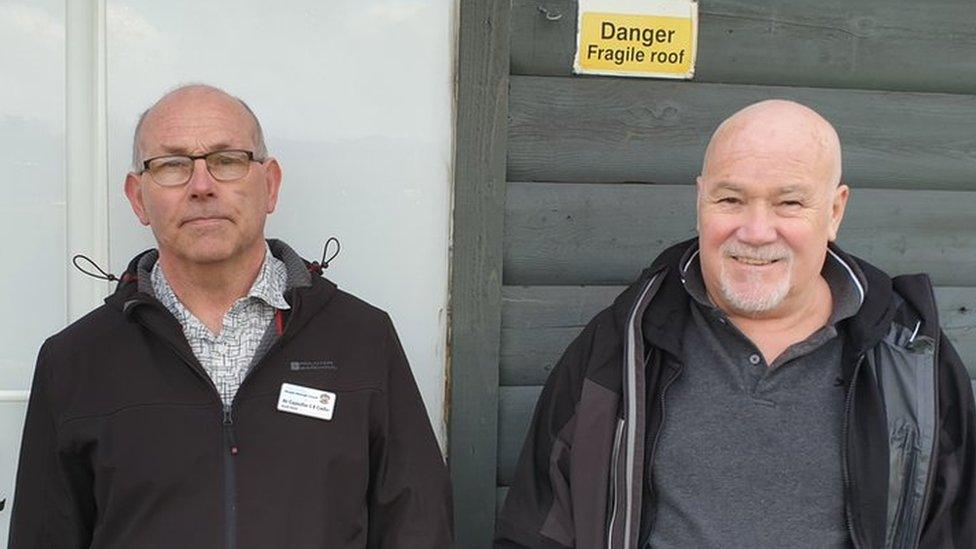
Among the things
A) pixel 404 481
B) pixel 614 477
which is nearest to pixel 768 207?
pixel 614 477

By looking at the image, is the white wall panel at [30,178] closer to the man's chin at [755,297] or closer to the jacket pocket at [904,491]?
the man's chin at [755,297]

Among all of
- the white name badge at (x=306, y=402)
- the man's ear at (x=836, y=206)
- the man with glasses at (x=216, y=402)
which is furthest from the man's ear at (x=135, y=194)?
the man's ear at (x=836, y=206)

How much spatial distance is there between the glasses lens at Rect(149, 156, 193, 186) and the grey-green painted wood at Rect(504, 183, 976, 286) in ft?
2.54

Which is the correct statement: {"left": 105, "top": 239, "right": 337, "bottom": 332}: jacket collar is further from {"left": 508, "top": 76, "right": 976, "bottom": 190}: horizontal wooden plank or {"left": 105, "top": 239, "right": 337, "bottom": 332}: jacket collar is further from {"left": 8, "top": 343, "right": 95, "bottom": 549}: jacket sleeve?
{"left": 508, "top": 76, "right": 976, "bottom": 190}: horizontal wooden plank

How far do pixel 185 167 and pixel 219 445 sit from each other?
51 centimetres

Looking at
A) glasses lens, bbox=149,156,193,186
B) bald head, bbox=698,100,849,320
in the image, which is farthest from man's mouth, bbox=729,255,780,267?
glasses lens, bbox=149,156,193,186

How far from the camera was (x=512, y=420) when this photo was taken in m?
2.19

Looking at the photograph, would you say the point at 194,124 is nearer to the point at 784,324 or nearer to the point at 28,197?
the point at 28,197

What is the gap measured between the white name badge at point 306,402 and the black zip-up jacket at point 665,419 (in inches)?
16.4

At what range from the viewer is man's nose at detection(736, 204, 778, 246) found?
162cm

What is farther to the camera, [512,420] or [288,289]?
[512,420]

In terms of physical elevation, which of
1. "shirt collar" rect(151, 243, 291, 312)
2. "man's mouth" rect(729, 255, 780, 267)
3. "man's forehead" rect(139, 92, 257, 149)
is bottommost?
"shirt collar" rect(151, 243, 291, 312)

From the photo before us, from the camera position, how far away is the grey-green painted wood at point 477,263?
2064 mm

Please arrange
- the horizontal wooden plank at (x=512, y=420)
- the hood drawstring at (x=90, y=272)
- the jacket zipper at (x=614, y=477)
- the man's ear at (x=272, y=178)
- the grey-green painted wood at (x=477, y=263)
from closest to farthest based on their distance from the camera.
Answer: the jacket zipper at (x=614, y=477) < the man's ear at (x=272, y=178) < the hood drawstring at (x=90, y=272) < the grey-green painted wood at (x=477, y=263) < the horizontal wooden plank at (x=512, y=420)
